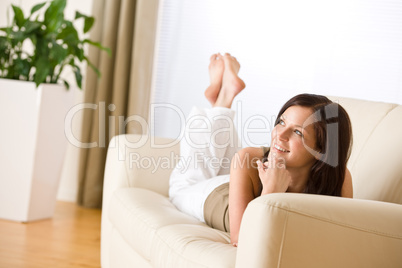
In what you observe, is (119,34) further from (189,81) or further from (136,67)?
(189,81)

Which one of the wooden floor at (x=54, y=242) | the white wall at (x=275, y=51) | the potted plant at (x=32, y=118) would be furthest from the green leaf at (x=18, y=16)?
the wooden floor at (x=54, y=242)

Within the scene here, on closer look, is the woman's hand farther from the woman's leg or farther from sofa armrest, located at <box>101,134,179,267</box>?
sofa armrest, located at <box>101,134,179,267</box>

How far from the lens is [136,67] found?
12.0ft

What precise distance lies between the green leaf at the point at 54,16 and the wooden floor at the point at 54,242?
107cm

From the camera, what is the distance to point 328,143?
175 centimetres

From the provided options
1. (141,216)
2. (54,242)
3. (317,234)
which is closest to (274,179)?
(317,234)

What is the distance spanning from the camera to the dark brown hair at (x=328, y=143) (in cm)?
175

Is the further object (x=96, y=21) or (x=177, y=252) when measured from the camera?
(x=96, y=21)

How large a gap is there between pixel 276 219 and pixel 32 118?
2174 millimetres

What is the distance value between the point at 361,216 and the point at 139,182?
48.1 inches

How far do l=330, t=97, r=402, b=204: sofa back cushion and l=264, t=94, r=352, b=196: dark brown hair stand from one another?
0.38ft

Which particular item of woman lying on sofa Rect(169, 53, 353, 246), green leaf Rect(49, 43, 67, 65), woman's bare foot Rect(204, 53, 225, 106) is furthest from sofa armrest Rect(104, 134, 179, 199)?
green leaf Rect(49, 43, 67, 65)

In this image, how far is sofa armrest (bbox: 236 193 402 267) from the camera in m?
1.29

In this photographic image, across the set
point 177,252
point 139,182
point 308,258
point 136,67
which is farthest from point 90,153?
point 308,258
